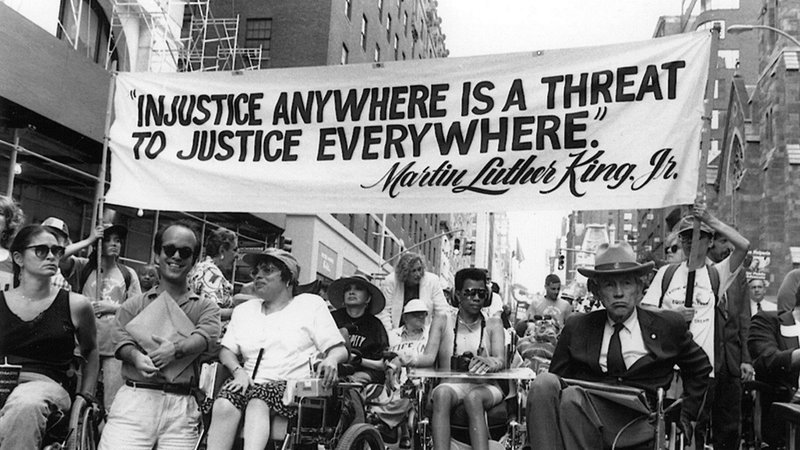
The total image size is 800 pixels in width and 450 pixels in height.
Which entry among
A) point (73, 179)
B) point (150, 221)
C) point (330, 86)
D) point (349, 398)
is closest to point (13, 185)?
point (73, 179)

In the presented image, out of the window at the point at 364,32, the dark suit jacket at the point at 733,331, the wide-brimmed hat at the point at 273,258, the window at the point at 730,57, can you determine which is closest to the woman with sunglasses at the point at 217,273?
the wide-brimmed hat at the point at 273,258

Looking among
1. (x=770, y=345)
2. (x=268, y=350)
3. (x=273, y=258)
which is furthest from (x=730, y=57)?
(x=268, y=350)

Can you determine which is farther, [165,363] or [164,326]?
[164,326]

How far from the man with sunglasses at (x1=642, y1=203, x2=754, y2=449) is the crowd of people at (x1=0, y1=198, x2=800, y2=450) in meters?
0.01

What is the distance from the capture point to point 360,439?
5461 mm

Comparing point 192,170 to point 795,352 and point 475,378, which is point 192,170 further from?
point 795,352

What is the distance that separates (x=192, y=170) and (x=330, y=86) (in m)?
1.45

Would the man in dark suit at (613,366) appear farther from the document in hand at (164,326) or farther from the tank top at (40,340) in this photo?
the tank top at (40,340)

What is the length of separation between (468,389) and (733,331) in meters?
2.21

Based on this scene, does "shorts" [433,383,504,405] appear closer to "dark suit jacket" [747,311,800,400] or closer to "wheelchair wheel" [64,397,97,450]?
"dark suit jacket" [747,311,800,400]

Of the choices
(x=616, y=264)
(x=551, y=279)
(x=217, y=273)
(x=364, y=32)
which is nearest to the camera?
(x=616, y=264)

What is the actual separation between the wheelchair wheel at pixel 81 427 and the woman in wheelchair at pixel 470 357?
250 cm

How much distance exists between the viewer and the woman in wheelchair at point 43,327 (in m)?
4.93

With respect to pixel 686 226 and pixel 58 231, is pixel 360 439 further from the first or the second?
pixel 686 226
